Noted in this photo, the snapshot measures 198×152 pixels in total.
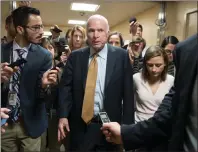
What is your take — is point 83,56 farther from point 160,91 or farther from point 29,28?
→ point 160,91

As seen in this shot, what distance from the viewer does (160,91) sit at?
68.1 inches

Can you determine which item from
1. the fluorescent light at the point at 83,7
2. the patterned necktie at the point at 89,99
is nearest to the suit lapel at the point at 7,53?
the patterned necktie at the point at 89,99

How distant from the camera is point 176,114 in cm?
71

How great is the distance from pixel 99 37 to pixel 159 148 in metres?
0.85

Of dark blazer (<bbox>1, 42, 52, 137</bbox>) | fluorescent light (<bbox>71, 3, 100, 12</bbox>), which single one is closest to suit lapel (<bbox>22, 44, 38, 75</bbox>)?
dark blazer (<bbox>1, 42, 52, 137</bbox>)

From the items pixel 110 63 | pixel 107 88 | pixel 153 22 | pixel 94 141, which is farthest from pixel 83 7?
pixel 94 141

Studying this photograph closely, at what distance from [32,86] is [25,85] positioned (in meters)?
0.04

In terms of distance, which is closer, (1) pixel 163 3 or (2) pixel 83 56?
(2) pixel 83 56

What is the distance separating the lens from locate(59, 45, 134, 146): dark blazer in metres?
1.51

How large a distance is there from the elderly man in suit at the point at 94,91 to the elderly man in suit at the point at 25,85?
0.54ft

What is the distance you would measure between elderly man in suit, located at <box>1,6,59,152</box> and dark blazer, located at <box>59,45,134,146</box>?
0.16m

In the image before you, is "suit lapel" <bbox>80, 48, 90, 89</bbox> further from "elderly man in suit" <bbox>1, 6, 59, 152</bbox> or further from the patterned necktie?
"elderly man in suit" <bbox>1, 6, 59, 152</bbox>

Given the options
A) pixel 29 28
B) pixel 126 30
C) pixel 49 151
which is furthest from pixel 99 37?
pixel 126 30

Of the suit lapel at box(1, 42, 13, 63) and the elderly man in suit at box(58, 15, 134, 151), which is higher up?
the suit lapel at box(1, 42, 13, 63)
